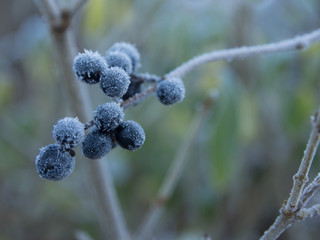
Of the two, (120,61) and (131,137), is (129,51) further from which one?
(131,137)

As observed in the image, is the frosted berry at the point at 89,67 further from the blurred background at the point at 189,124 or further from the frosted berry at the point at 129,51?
the blurred background at the point at 189,124

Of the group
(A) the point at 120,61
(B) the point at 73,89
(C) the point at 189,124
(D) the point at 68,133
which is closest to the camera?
(D) the point at 68,133

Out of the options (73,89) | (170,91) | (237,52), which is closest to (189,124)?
(73,89)

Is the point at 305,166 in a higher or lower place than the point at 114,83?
lower

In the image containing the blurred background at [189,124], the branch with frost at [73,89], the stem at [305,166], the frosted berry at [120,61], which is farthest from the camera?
the blurred background at [189,124]

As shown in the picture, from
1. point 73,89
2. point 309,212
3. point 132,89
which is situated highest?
point 73,89

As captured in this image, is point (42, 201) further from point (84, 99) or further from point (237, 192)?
point (84, 99)

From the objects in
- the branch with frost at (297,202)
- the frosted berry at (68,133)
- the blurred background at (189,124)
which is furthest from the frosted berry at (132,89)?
the blurred background at (189,124)
